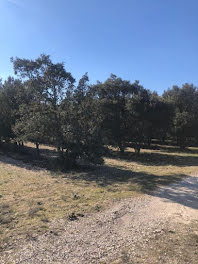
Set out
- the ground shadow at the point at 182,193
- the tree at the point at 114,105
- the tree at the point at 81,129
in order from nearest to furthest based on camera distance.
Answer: the ground shadow at the point at 182,193, the tree at the point at 81,129, the tree at the point at 114,105

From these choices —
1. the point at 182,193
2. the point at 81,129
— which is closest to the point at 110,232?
the point at 182,193

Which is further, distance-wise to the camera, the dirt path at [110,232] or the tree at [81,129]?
the tree at [81,129]

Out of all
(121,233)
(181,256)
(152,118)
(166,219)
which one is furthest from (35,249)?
(152,118)

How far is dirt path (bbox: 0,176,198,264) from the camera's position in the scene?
5051mm

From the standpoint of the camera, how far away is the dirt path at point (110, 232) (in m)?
5.05

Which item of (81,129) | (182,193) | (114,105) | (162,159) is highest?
(114,105)

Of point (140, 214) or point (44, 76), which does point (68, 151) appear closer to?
point (44, 76)

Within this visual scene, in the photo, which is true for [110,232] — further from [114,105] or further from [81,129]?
[114,105]

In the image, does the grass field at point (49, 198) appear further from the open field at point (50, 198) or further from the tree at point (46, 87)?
the tree at point (46, 87)

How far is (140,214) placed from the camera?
763 cm

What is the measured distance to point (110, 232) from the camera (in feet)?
20.6

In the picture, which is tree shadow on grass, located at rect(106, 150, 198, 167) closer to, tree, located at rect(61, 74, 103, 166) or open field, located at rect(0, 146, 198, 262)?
tree, located at rect(61, 74, 103, 166)

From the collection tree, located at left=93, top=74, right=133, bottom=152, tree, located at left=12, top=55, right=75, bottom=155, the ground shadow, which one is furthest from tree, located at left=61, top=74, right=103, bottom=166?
tree, located at left=93, top=74, right=133, bottom=152

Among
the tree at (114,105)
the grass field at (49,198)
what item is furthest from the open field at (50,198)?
the tree at (114,105)
